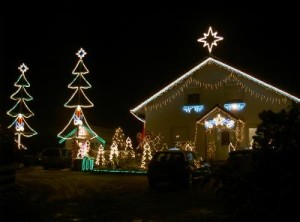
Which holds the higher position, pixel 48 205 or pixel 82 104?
pixel 82 104

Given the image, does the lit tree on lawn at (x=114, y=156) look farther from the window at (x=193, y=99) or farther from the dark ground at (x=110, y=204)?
the dark ground at (x=110, y=204)

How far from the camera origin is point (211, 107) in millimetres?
29750

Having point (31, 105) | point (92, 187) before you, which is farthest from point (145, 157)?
point (31, 105)

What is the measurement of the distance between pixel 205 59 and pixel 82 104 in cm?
1007

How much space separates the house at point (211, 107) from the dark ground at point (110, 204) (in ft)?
34.8

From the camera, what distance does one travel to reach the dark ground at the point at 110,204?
11.2m

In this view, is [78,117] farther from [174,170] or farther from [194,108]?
[174,170]

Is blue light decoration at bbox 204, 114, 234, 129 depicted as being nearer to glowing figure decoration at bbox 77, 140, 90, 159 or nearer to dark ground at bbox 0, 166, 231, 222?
glowing figure decoration at bbox 77, 140, 90, 159

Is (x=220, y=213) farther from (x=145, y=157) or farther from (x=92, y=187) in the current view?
(x=145, y=157)

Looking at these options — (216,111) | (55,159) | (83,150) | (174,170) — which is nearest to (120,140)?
(83,150)

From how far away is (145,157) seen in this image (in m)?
28.3

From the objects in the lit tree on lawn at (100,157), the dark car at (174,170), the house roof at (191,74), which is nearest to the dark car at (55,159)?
the lit tree on lawn at (100,157)

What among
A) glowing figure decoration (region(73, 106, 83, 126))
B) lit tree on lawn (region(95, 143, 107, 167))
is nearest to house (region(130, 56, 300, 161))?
lit tree on lawn (region(95, 143, 107, 167))

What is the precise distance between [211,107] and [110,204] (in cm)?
1722
